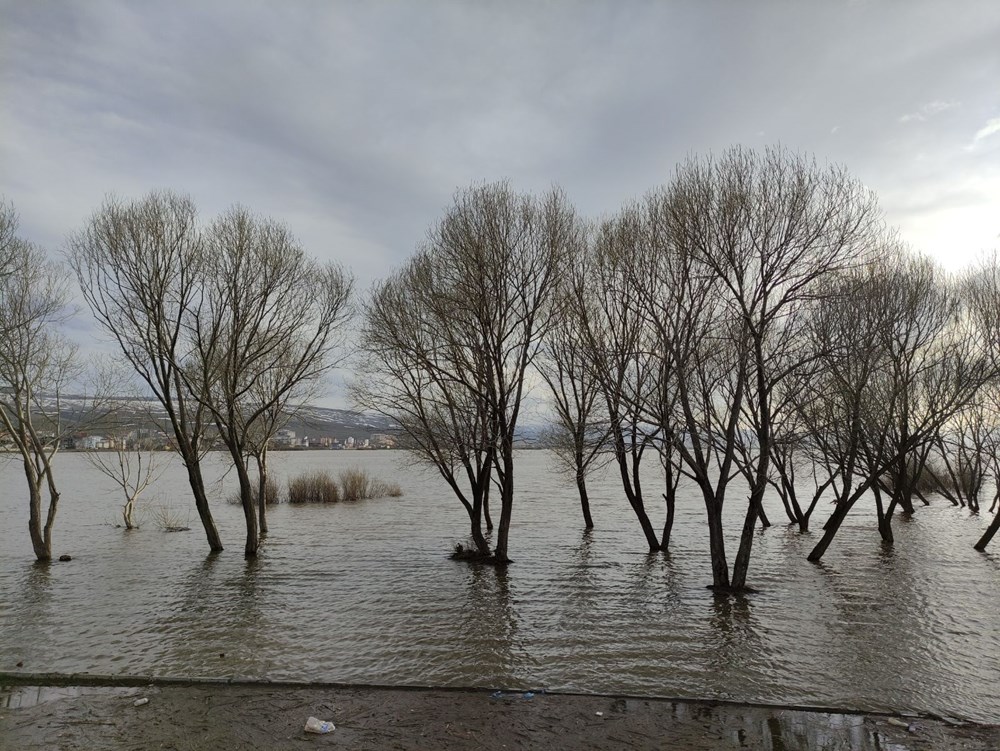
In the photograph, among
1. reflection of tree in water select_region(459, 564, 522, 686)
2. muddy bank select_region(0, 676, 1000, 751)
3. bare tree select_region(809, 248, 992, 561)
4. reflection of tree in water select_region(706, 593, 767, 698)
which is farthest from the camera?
bare tree select_region(809, 248, 992, 561)

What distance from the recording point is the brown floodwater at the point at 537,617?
814cm

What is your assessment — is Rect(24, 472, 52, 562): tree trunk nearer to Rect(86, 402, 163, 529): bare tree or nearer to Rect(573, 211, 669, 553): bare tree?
Rect(86, 402, 163, 529): bare tree

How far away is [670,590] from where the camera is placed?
43.6 ft

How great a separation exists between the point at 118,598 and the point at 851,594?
16.2m

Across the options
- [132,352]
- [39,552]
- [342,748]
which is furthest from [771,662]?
[39,552]

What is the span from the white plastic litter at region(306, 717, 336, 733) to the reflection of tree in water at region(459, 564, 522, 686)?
216 cm

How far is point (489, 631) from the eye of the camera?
33.7 feet

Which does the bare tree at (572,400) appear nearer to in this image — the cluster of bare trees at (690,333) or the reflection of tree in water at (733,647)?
the cluster of bare trees at (690,333)

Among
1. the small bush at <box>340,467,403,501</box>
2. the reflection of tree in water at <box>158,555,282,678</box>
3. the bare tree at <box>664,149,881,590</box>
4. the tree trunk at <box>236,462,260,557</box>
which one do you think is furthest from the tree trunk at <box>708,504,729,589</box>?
the small bush at <box>340,467,403,501</box>

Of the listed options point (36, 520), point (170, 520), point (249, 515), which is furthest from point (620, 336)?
point (170, 520)

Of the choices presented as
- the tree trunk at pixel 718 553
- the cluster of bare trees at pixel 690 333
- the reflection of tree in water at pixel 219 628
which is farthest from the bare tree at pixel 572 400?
the reflection of tree in water at pixel 219 628

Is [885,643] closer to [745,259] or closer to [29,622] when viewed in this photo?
[745,259]

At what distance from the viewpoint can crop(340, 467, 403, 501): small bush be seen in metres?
37.7

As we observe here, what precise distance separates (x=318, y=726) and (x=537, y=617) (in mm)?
5557
